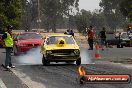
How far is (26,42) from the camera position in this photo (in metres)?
27.8

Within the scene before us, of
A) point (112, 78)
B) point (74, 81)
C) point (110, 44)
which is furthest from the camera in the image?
point (110, 44)

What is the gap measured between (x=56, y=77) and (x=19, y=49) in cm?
1249

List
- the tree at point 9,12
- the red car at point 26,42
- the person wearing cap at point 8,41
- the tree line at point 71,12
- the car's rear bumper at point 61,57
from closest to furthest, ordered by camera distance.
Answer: the person wearing cap at point 8,41 < the car's rear bumper at point 61,57 < the red car at point 26,42 < the tree at point 9,12 < the tree line at point 71,12

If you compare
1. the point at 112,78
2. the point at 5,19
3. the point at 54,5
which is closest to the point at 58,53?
the point at 112,78

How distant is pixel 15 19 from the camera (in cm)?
6931

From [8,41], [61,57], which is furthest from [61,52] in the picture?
[8,41]

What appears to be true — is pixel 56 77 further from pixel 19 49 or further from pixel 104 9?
pixel 104 9

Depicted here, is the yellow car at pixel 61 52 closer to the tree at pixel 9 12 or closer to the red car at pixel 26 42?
the red car at pixel 26 42

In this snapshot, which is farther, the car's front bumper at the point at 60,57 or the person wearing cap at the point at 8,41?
the car's front bumper at the point at 60,57

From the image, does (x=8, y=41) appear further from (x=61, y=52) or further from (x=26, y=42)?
(x=26, y=42)

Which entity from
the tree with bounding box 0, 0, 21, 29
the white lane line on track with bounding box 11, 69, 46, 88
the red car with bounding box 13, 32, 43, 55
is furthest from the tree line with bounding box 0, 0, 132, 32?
the white lane line on track with bounding box 11, 69, 46, 88

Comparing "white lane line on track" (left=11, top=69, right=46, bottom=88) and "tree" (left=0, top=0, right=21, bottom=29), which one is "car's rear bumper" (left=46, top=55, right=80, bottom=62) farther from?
"tree" (left=0, top=0, right=21, bottom=29)

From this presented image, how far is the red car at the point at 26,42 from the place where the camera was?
90.7 feet

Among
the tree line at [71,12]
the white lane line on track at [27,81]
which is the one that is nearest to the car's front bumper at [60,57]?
the white lane line on track at [27,81]
